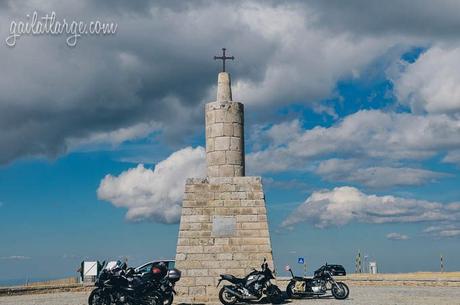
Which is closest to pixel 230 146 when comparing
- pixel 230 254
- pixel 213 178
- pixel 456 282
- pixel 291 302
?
pixel 213 178

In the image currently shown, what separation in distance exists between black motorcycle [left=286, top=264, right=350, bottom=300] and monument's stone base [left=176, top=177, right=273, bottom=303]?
127cm

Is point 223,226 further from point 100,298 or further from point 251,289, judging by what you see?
point 100,298

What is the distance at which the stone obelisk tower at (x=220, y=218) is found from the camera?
59.1ft

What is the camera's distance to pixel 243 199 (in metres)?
18.8

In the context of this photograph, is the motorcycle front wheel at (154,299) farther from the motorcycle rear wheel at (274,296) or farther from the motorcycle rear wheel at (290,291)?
the motorcycle rear wheel at (290,291)

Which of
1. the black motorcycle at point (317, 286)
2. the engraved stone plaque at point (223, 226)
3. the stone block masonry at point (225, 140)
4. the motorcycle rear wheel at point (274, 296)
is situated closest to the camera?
the motorcycle rear wheel at point (274, 296)

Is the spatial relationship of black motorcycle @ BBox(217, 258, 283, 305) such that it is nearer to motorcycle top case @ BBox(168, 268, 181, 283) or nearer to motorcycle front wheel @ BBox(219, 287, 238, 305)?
motorcycle front wheel @ BBox(219, 287, 238, 305)

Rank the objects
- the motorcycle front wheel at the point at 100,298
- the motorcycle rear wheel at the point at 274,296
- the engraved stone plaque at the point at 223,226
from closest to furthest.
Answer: the motorcycle front wheel at the point at 100,298 < the motorcycle rear wheel at the point at 274,296 < the engraved stone plaque at the point at 223,226

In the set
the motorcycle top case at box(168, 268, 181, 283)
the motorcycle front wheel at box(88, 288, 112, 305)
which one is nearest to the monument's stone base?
the motorcycle top case at box(168, 268, 181, 283)

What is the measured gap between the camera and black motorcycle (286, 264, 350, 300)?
59.5 ft

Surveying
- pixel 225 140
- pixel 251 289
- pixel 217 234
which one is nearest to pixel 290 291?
pixel 251 289

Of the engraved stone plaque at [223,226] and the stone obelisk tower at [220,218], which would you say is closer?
the stone obelisk tower at [220,218]

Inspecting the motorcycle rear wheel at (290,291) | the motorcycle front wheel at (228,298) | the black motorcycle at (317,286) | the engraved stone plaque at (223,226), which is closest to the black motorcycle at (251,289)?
the motorcycle front wheel at (228,298)

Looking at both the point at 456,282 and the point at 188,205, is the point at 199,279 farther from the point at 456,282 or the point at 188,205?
the point at 456,282
